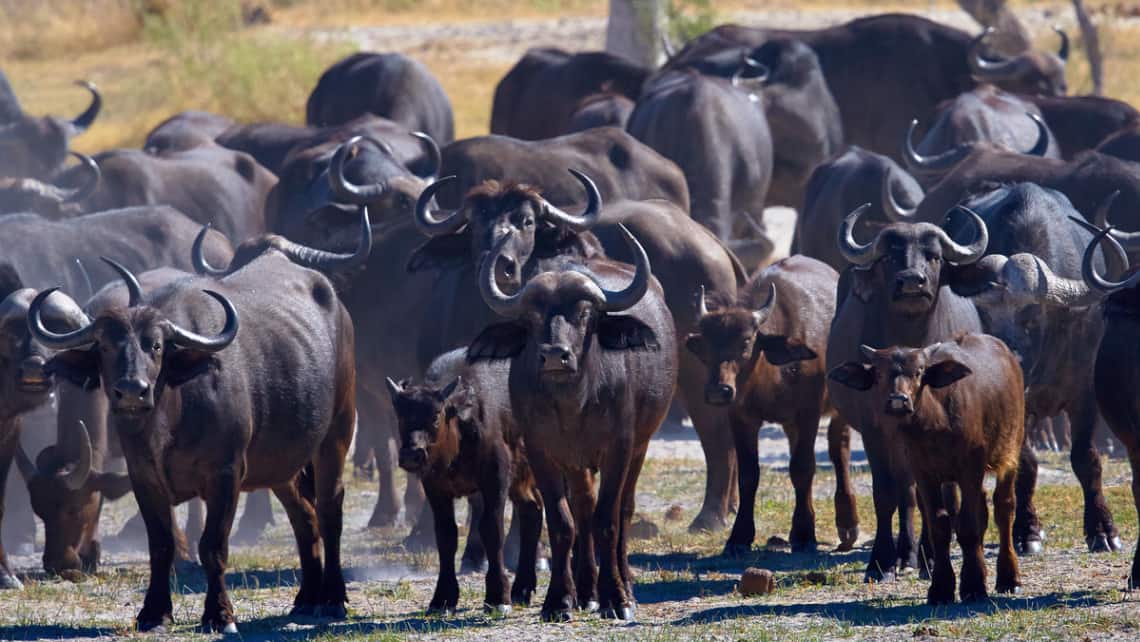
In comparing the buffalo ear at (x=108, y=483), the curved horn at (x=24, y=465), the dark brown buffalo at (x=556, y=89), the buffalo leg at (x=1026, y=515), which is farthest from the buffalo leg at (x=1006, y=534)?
the dark brown buffalo at (x=556, y=89)

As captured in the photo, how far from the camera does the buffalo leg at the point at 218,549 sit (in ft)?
31.4

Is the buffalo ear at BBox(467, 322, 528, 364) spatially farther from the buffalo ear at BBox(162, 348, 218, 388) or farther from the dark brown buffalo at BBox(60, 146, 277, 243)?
the dark brown buffalo at BBox(60, 146, 277, 243)

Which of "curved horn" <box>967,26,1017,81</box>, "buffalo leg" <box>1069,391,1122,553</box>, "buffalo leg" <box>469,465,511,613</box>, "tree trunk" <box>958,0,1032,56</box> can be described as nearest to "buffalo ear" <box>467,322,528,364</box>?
"buffalo leg" <box>469,465,511,613</box>

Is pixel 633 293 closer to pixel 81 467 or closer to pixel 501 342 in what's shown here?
pixel 501 342

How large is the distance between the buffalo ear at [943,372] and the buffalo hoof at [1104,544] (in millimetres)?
2436

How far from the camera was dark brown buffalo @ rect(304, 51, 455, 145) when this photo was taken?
22.6 meters

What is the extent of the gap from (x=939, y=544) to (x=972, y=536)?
0.18 meters

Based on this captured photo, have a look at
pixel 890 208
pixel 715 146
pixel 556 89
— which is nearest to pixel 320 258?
pixel 890 208

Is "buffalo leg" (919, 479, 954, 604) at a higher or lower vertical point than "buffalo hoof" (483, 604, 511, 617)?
higher

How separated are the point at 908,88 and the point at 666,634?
46.4ft

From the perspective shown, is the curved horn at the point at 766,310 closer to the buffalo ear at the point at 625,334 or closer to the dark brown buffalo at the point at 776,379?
the dark brown buffalo at the point at 776,379

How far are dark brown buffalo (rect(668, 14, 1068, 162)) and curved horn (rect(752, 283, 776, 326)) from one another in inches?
399

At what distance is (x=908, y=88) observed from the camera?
22.4 meters

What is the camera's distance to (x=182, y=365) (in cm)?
958
